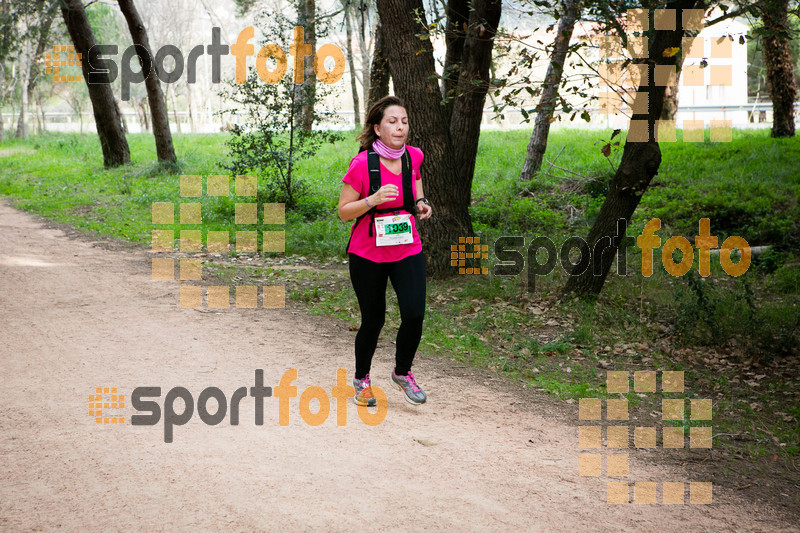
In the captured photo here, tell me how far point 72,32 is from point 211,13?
85.1ft

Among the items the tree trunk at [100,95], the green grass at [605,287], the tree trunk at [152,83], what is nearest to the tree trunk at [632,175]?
A: the green grass at [605,287]

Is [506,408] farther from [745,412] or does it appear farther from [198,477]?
[198,477]

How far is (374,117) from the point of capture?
16.5 feet

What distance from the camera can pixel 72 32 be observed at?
20641 mm

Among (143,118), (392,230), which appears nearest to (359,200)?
(392,230)

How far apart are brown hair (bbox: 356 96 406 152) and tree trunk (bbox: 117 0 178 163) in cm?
1603

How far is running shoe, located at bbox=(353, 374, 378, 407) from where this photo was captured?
17.7ft

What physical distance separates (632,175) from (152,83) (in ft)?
49.9

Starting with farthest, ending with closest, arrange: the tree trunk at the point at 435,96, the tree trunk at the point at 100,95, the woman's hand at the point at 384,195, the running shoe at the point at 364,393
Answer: the tree trunk at the point at 100,95
the tree trunk at the point at 435,96
the running shoe at the point at 364,393
the woman's hand at the point at 384,195

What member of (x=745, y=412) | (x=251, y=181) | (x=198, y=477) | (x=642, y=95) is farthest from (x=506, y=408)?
(x=251, y=181)

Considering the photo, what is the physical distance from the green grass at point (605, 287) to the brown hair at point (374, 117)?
2.87 m

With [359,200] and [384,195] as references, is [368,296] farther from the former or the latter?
[384,195]

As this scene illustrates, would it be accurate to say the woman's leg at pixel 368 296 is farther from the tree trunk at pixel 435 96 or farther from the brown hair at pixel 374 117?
the tree trunk at pixel 435 96

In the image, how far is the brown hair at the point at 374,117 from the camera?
5.00m
